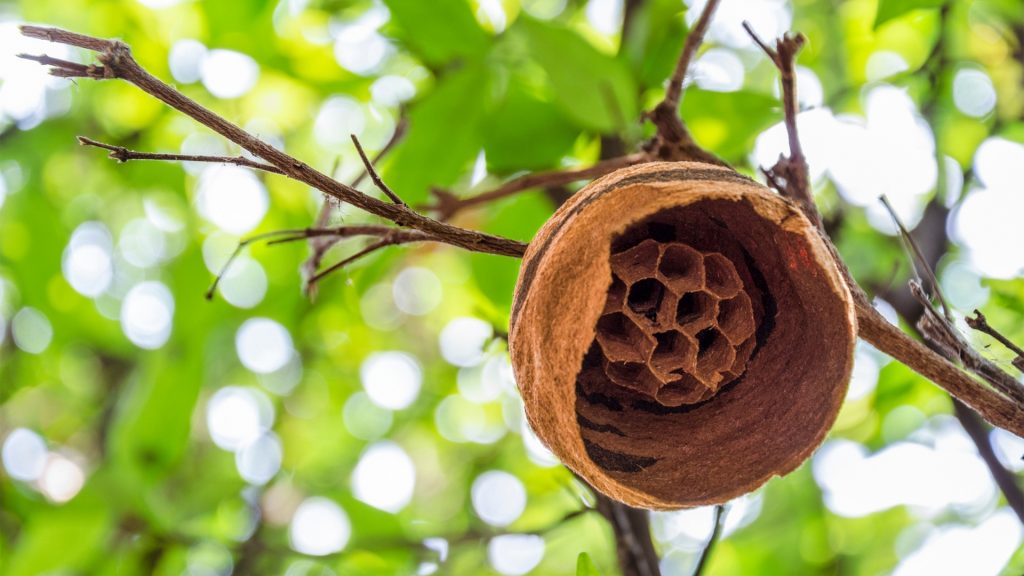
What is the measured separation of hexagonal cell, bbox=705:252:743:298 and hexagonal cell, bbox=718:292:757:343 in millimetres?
12

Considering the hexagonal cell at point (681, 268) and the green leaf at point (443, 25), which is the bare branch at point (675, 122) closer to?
the hexagonal cell at point (681, 268)

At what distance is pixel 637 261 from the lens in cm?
104

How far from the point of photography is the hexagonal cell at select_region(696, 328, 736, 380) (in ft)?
3.38

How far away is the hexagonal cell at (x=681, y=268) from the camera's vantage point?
1029mm

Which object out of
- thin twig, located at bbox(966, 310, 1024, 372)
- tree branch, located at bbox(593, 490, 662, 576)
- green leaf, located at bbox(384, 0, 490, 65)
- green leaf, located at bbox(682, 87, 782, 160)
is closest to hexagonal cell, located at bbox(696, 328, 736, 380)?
thin twig, located at bbox(966, 310, 1024, 372)

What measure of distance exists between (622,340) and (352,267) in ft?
2.44

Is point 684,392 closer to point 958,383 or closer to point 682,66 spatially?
point 958,383

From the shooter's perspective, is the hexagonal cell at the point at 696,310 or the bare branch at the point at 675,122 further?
Result: the bare branch at the point at 675,122

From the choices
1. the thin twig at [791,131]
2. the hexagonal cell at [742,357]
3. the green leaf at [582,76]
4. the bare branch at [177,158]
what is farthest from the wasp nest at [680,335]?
the green leaf at [582,76]

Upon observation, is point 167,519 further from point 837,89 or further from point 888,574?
point 837,89

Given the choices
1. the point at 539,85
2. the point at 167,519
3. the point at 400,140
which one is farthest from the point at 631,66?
the point at 167,519

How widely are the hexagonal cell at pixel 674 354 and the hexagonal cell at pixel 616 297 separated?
6 centimetres

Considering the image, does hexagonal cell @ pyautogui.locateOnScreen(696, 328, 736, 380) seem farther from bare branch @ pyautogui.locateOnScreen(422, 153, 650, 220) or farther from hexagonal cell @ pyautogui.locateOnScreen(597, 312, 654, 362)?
bare branch @ pyautogui.locateOnScreen(422, 153, 650, 220)

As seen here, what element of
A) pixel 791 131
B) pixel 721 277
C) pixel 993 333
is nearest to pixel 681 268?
pixel 721 277
